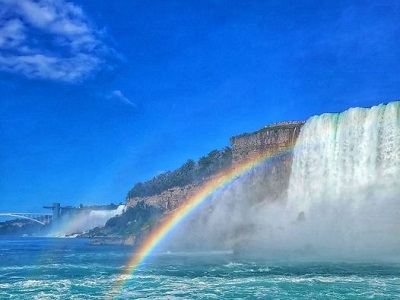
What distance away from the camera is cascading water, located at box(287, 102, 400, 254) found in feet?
118

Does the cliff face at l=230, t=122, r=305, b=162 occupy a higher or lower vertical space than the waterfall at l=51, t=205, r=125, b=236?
higher

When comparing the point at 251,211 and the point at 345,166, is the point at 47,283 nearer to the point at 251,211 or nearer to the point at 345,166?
the point at 345,166

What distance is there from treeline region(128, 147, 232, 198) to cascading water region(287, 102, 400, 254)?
32.9 metres

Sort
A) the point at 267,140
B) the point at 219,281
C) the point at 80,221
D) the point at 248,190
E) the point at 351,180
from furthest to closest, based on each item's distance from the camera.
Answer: the point at 80,221, the point at 248,190, the point at 267,140, the point at 351,180, the point at 219,281

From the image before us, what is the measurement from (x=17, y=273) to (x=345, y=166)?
84.0 ft

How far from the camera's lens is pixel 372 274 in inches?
943

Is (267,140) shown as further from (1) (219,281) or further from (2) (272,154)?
(1) (219,281)

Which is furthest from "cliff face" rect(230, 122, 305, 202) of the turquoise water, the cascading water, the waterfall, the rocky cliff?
the waterfall

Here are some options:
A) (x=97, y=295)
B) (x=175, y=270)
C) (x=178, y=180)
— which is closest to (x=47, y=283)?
(x=97, y=295)

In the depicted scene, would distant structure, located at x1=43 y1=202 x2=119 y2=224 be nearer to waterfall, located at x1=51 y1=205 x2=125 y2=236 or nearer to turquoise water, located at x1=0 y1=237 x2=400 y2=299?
waterfall, located at x1=51 y1=205 x2=125 y2=236

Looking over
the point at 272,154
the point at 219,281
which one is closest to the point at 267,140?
the point at 272,154

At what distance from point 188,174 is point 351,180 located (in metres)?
55.3

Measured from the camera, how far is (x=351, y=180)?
3844cm

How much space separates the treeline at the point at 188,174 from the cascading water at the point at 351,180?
32.9m
